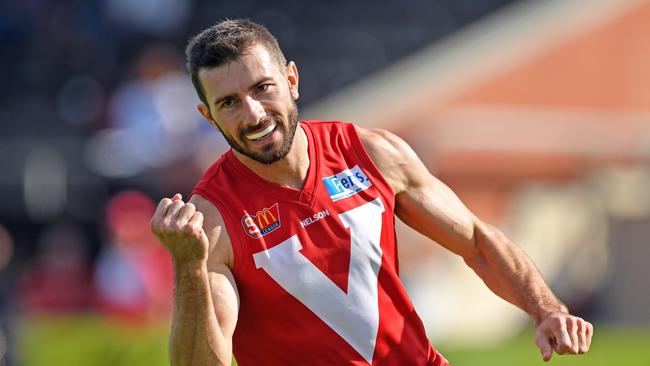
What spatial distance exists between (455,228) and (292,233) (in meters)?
0.81

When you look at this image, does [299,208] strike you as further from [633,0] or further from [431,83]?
[633,0]

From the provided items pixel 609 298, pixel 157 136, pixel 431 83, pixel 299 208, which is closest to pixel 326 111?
pixel 431 83

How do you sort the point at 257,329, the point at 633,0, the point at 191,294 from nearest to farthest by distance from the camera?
the point at 191,294 < the point at 257,329 < the point at 633,0

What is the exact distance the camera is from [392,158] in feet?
19.7

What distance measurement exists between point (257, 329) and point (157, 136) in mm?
10849

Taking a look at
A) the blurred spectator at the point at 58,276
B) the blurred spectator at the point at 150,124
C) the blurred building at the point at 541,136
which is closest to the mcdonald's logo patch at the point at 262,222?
the blurred spectator at the point at 58,276

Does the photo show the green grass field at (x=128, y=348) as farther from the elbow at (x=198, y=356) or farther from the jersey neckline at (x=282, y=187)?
the elbow at (x=198, y=356)

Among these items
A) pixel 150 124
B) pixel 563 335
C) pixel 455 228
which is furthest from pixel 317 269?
pixel 150 124

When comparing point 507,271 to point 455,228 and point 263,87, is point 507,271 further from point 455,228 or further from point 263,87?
point 263,87

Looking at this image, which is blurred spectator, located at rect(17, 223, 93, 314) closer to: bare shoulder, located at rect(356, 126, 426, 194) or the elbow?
bare shoulder, located at rect(356, 126, 426, 194)

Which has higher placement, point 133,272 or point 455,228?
point 133,272

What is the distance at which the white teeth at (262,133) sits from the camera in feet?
18.4

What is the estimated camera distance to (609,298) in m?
17.4

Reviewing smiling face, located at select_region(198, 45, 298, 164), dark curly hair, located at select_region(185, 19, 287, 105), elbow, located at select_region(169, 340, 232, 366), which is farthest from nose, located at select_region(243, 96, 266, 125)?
elbow, located at select_region(169, 340, 232, 366)
